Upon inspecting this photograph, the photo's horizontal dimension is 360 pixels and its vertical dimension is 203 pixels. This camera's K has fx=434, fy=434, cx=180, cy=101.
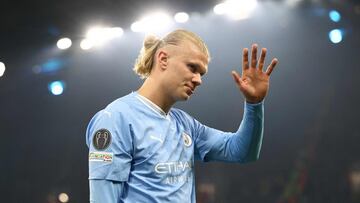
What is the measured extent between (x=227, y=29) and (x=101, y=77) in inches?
57.2

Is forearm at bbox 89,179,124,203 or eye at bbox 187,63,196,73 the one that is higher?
eye at bbox 187,63,196,73

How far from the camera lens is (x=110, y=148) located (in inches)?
39.4

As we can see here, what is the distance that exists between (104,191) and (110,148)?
10 centimetres

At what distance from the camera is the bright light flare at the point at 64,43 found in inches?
183

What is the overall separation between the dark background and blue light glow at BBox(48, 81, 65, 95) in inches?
2.2

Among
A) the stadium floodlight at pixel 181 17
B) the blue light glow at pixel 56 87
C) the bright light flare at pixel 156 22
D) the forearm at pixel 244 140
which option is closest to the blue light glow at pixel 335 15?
the stadium floodlight at pixel 181 17

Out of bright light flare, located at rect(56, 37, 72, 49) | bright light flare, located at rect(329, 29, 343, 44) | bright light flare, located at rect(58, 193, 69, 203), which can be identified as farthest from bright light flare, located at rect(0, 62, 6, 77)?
bright light flare, located at rect(329, 29, 343, 44)

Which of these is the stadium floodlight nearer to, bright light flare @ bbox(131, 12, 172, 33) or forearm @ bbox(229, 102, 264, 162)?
bright light flare @ bbox(131, 12, 172, 33)

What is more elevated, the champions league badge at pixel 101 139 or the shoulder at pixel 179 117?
the shoulder at pixel 179 117

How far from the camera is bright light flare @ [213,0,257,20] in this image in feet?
13.6

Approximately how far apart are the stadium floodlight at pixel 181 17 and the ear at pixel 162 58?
317 centimetres

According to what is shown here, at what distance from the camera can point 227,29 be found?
4262mm

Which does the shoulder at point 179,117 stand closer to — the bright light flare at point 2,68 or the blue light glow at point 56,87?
the blue light glow at point 56,87

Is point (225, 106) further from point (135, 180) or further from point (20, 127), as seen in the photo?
point (135, 180)
